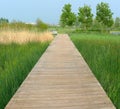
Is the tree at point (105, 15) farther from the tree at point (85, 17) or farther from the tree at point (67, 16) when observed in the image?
the tree at point (67, 16)

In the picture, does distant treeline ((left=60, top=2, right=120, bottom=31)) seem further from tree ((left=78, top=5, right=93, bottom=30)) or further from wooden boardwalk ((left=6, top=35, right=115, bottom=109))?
wooden boardwalk ((left=6, top=35, right=115, bottom=109))

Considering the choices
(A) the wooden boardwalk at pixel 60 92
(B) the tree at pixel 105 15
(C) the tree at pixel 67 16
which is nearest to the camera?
(A) the wooden boardwalk at pixel 60 92

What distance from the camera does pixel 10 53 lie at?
8.25 m

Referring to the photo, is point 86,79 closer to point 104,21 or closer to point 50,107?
point 50,107

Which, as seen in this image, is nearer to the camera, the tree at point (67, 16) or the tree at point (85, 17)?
the tree at point (85, 17)

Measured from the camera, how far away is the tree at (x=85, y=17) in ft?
142

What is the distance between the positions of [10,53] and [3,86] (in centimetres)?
435

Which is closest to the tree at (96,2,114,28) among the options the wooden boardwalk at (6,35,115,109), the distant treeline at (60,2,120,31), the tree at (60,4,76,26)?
the distant treeline at (60,2,120,31)

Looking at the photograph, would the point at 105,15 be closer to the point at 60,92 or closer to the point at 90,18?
the point at 90,18

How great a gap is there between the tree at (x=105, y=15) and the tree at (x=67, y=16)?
4882 millimetres

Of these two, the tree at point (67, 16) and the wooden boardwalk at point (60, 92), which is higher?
the tree at point (67, 16)

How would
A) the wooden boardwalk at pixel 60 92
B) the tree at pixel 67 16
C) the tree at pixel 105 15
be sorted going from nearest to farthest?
1. the wooden boardwalk at pixel 60 92
2. the tree at pixel 105 15
3. the tree at pixel 67 16

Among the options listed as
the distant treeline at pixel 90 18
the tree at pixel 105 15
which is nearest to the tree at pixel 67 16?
the distant treeline at pixel 90 18

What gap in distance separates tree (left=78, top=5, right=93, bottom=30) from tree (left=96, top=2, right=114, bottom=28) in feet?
4.61
